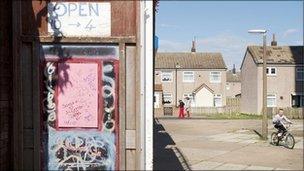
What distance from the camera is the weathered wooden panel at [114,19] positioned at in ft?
27.6

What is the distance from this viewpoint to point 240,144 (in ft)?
63.8

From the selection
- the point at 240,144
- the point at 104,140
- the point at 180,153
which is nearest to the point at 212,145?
the point at 240,144

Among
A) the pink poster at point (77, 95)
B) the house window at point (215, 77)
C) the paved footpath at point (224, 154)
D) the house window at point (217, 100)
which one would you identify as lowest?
the paved footpath at point (224, 154)

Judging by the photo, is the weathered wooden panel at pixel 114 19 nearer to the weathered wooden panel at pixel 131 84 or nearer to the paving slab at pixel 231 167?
the weathered wooden panel at pixel 131 84

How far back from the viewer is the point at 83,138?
853cm

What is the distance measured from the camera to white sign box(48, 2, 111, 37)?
27.6ft

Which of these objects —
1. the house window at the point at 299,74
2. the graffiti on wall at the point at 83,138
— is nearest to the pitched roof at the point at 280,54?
the house window at the point at 299,74

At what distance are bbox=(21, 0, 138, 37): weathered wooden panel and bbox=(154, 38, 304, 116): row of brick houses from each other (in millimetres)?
44076

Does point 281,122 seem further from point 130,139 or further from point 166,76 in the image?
point 166,76

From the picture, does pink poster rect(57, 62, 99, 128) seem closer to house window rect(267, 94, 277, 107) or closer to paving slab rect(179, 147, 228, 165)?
paving slab rect(179, 147, 228, 165)

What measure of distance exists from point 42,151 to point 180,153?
327 inches

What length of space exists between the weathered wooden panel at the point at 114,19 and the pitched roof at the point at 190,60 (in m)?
57.5

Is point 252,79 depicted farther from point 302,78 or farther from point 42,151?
point 42,151

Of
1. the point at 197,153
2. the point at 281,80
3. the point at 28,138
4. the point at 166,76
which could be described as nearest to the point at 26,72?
the point at 28,138
